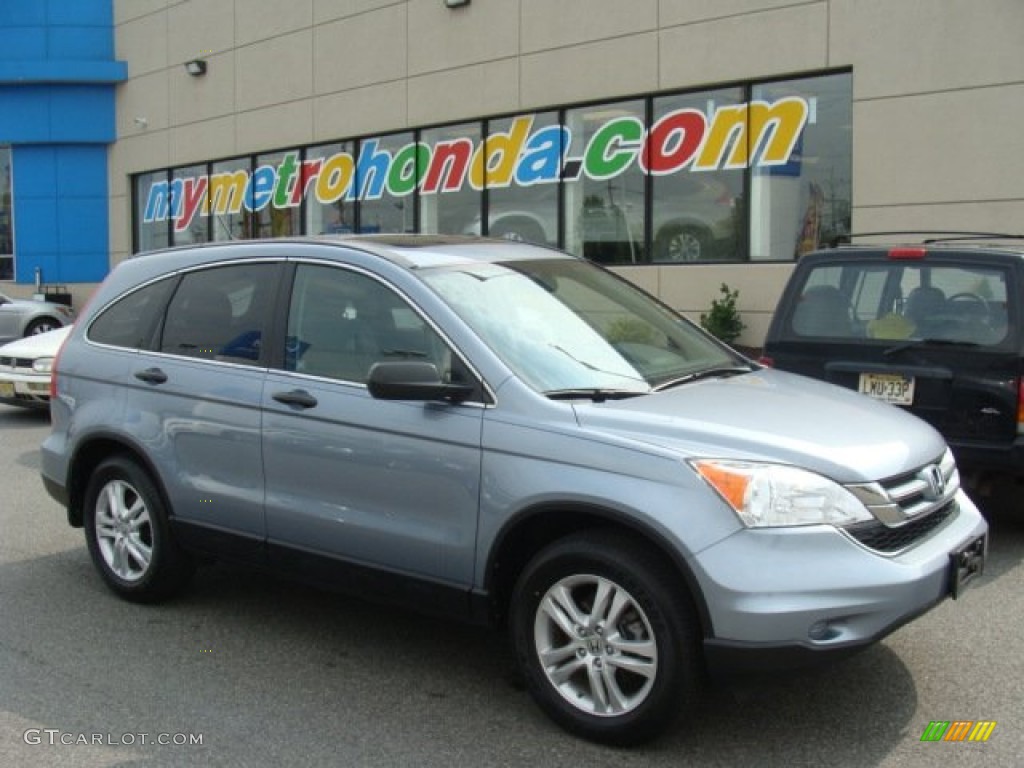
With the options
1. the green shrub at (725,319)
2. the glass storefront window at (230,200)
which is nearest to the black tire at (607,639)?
the green shrub at (725,319)

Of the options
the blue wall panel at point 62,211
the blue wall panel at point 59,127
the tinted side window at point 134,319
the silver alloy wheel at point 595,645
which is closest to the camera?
the silver alloy wheel at point 595,645

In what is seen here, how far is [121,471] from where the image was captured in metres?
5.49

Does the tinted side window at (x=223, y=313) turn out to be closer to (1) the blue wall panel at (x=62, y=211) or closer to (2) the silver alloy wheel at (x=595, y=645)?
(2) the silver alloy wheel at (x=595, y=645)

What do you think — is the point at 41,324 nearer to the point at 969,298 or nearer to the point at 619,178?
the point at 619,178

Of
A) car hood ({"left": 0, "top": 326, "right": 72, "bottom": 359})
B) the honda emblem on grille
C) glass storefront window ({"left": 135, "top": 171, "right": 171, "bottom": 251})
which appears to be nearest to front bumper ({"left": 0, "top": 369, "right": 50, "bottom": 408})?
car hood ({"left": 0, "top": 326, "right": 72, "bottom": 359})

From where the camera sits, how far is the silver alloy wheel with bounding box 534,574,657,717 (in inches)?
147

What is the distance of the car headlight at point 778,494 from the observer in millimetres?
3535

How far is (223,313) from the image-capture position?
17.0ft

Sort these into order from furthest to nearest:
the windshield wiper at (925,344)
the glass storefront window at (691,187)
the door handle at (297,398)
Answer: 1. the glass storefront window at (691,187)
2. the windshield wiper at (925,344)
3. the door handle at (297,398)

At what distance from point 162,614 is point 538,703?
229cm

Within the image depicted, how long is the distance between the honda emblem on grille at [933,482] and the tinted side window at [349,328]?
184 cm

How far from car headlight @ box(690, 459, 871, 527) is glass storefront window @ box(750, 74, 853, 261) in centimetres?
1011

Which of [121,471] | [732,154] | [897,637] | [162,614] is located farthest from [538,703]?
[732,154]

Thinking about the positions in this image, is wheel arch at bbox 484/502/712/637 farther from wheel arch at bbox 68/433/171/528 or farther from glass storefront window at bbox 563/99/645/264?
glass storefront window at bbox 563/99/645/264
